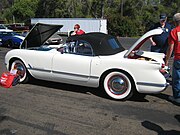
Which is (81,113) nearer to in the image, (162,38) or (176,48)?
(176,48)

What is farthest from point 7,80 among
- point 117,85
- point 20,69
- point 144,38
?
point 144,38

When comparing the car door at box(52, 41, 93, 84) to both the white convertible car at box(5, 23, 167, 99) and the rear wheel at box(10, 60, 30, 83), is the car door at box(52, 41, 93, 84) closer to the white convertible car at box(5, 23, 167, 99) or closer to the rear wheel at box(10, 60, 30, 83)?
the white convertible car at box(5, 23, 167, 99)

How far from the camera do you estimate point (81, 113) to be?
4387mm

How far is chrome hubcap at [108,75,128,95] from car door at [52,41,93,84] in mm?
528

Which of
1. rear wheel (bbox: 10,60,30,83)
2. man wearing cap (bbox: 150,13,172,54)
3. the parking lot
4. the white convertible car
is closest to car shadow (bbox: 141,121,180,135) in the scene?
the parking lot

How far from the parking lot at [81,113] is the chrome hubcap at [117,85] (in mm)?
227

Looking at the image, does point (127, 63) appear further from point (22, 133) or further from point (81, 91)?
point (22, 133)

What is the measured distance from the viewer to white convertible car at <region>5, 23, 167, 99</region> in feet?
15.8

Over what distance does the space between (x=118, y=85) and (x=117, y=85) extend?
0.02 meters

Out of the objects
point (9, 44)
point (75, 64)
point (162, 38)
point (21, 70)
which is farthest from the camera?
point (9, 44)

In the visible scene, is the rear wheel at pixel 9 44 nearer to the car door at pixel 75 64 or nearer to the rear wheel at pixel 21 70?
the rear wheel at pixel 21 70

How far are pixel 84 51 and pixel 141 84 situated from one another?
58.1 inches

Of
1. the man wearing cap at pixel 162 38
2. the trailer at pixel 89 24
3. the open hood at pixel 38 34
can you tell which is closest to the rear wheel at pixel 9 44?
the open hood at pixel 38 34

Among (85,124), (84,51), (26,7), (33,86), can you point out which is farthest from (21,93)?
(26,7)
